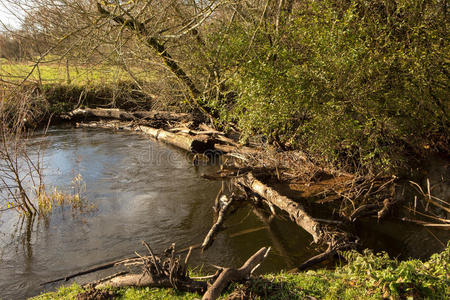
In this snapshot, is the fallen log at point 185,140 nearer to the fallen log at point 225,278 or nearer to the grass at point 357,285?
the grass at point 357,285

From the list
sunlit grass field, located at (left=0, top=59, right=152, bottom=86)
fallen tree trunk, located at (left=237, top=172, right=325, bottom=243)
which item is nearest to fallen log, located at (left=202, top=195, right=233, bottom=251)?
fallen tree trunk, located at (left=237, top=172, right=325, bottom=243)

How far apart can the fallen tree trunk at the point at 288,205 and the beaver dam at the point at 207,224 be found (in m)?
0.03

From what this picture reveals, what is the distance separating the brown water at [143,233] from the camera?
7668mm

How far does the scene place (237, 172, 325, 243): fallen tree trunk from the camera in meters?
7.94

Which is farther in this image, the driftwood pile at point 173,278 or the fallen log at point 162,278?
the fallen log at point 162,278

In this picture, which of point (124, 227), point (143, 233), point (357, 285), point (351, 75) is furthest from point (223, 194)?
point (357, 285)

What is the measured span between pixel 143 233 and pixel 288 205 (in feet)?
11.9

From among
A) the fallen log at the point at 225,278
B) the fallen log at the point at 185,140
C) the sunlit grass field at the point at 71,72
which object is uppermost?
the sunlit grass field at the point at 71,72

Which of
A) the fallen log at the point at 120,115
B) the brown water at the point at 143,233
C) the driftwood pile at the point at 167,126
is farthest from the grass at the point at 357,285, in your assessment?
the fallen log at the point at 120,115

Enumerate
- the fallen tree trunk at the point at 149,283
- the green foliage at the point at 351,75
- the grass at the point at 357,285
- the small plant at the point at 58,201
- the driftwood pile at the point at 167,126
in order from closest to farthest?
the grass at the point at 357,285
the fallen tree trunk at the point at 149,283
the green foliage at the point at 351,75
the small plant at the point at 58,201
the driftwood pile at the point at 167,126

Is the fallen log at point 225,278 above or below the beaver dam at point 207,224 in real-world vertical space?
above

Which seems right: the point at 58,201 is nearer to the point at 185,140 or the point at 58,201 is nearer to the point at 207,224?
the point at 207,224

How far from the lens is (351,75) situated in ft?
32.1

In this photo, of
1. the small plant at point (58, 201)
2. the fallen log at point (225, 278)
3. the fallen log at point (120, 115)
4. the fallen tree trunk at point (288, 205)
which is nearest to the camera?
the fallen log at point (225, 278)
